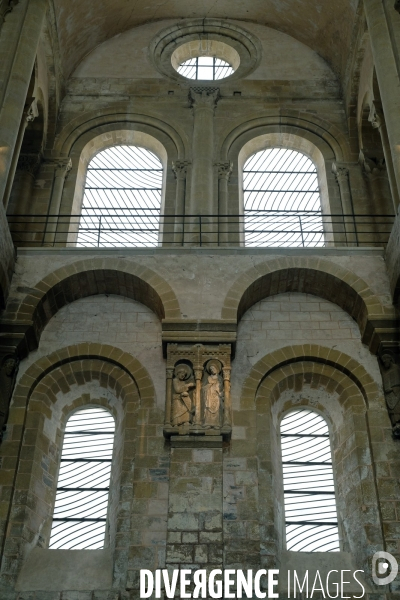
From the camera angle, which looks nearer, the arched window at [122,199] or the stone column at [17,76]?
the stone column at [17,76]

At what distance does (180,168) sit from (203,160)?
546 millimetres

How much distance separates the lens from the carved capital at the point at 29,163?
55.9ft

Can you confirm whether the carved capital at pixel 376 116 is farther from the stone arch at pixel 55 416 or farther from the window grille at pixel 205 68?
the stone arch at pixel 55 416

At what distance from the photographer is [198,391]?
41.1 feet

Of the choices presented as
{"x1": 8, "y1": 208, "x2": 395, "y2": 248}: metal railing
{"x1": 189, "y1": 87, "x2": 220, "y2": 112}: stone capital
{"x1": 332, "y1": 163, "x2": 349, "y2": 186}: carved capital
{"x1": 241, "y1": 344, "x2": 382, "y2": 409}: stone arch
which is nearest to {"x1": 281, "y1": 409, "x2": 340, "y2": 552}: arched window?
{"x1": 241, "y1": 344, "x2": 382, "y2": 409}: stone arch

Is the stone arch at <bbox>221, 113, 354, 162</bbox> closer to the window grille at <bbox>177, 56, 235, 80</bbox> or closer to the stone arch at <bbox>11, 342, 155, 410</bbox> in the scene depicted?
the window grille at <bbox>177, 56, 235, 80</bbox>

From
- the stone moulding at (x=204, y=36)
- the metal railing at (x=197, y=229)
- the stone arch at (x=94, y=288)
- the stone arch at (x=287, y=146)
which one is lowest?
the stone arch at (x=94, y=288)

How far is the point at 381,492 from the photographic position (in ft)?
38.7

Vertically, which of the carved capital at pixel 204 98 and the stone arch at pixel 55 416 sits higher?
the carved capital at pixel 204 98

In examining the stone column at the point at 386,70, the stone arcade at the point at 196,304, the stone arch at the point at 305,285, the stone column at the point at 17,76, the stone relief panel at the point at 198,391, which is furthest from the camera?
the stone column at the point at 386,70

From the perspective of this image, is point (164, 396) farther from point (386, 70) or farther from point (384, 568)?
point (386, 70)

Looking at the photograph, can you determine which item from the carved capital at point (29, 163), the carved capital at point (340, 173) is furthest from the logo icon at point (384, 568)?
the carved capital at point (29, 163)

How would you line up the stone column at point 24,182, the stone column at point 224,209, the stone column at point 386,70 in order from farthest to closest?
the stone column at point 24,182
the stone column at point 224,209
the stone column at point 386,70

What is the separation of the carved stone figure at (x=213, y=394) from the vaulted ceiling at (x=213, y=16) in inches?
369
